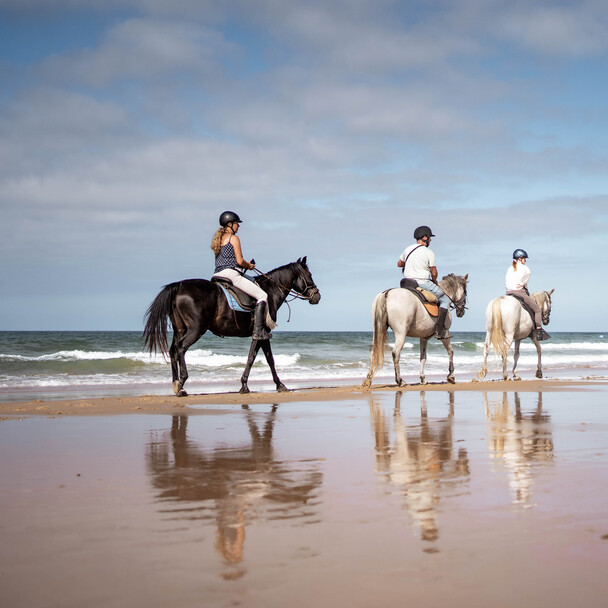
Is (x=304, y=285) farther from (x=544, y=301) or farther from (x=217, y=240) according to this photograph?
(x=544, y=301)

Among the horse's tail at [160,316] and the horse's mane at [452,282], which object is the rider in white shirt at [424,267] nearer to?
the horse's mane at [452,282]

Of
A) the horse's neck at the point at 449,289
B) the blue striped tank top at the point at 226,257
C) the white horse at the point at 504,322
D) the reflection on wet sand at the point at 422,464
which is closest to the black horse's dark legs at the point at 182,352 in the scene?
the blue striped tank top at the point at 226,257

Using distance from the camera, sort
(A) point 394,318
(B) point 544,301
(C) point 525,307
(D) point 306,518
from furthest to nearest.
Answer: (B) point 544,301, (C) point 525,307, (A) point 394,318, (D) point 306,518

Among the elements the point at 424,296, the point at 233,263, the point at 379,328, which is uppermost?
the point at 233,263

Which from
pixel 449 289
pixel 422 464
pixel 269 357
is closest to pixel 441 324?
pixel 449 289

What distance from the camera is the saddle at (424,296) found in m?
12.0

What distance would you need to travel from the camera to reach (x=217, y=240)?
1026cm

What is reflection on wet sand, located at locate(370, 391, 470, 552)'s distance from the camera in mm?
3139

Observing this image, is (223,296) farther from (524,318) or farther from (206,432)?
(524,318)

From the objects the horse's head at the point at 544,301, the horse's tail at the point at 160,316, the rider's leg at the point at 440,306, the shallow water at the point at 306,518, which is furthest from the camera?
the horse's head at the point at 544,301

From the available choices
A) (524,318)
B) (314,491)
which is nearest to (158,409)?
(314,491)

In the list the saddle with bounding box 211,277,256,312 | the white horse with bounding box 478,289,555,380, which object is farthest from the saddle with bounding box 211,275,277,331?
the white horse with bounding box 478,289,555,380

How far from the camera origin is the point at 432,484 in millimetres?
3748

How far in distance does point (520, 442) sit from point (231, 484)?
251 cm
